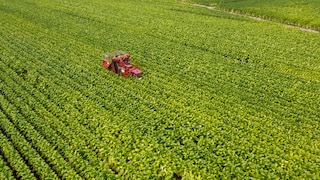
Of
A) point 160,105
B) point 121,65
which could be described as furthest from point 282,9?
point 160,105

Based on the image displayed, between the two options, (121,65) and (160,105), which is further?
(121,65)

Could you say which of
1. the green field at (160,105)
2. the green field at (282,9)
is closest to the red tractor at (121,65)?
the green field at (160,105)

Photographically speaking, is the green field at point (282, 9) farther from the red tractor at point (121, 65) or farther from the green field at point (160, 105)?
the red tractor at point (121, 65)

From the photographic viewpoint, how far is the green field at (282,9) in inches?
1588

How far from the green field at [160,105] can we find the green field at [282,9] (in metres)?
8.10

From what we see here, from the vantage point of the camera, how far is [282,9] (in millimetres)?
44656

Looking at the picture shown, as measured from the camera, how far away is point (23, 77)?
855 inches

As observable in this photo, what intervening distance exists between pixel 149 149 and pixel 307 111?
392 inches

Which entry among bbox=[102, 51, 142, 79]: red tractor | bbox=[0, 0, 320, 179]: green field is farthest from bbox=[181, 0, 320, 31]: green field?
bbox=[102, 51, 142, 79]: red tractor

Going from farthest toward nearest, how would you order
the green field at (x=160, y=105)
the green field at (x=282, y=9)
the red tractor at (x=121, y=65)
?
1. the green field at (x=282, y=9)
2. the red tractor at (x=121, y=65)
3. the green field at (x=160, y=105)

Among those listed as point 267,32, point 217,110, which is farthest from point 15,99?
point 267,32

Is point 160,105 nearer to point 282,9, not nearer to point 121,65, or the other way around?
point 121,65

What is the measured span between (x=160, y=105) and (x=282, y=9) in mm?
34449

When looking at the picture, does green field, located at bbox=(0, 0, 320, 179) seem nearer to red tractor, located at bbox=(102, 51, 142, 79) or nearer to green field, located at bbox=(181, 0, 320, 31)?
red tractor, located at bbox=(102, 51, 142, 79)
